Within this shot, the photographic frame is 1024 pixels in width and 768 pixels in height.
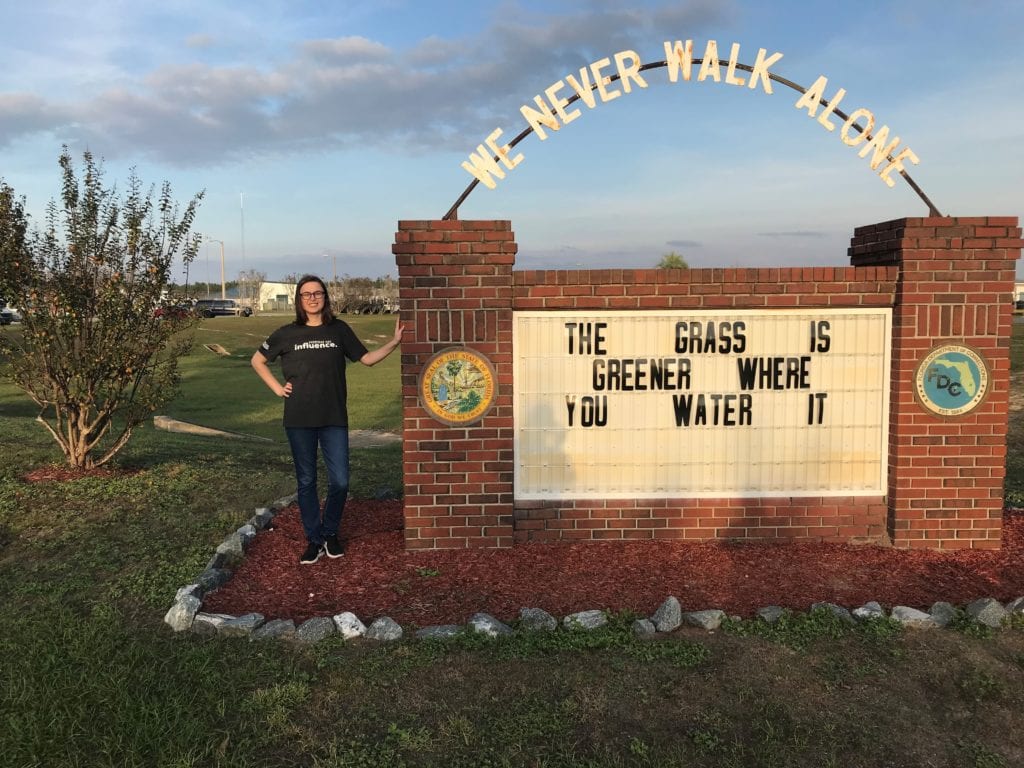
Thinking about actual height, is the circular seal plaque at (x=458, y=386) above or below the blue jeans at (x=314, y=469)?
above

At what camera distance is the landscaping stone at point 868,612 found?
161 inches

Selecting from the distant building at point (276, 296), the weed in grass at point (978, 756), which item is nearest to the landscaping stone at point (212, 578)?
the weed in grass at point (978, 756)

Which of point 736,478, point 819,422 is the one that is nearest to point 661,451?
point 736,478

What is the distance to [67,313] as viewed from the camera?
6973 millimetres

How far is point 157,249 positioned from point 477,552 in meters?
4.81

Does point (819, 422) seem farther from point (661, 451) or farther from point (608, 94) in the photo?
point (608, 94)

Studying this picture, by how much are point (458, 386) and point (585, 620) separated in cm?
189

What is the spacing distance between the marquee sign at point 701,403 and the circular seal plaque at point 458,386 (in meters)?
0.27

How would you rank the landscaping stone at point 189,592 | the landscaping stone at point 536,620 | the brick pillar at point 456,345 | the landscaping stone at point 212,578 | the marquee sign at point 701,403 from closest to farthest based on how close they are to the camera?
the landscaping stone at point 536,620, the landscaping stone at point 189,592, the landscaping stone at point 212,578, the brick pillar at point 456,345, the marquee sign at point 701,403

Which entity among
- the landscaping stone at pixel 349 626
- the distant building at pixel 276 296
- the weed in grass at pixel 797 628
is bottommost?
the weed in grass at pixel 797 628

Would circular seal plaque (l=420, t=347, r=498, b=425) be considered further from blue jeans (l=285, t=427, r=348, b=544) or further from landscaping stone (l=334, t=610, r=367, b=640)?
landscaping stone (l=334, t=610, r=367, b=640)

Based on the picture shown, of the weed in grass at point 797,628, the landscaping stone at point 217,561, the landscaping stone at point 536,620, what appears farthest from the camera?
the landscaping stone at point 217,561

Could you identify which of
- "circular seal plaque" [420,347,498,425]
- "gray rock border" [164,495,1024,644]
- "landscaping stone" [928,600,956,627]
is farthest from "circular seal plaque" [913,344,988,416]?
"circular seal plaque" [420,347,498,425]

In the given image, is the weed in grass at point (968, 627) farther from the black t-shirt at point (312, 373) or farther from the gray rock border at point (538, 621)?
the black t-shirt at point (312, 373)
